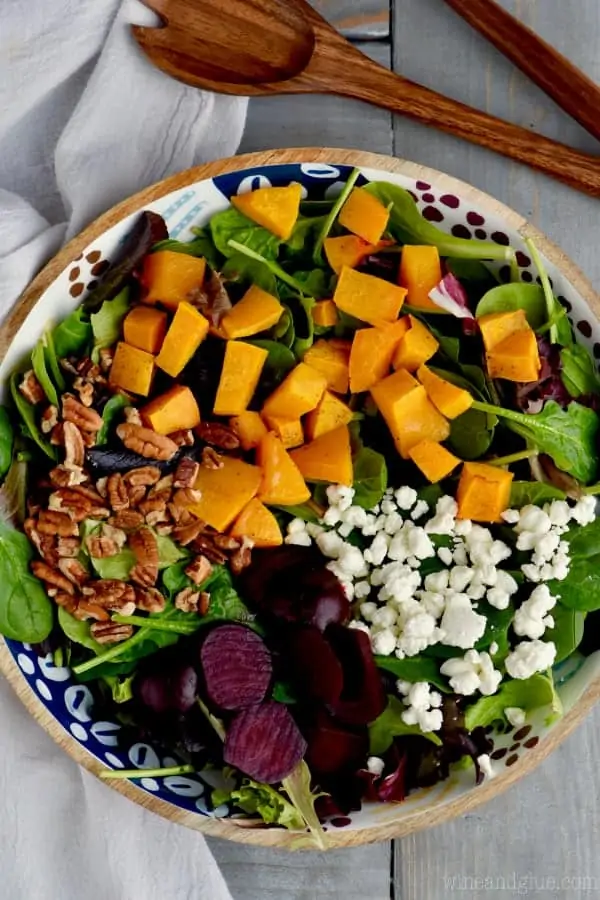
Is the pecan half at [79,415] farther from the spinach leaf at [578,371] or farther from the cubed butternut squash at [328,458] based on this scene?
the spinach leaf at [578,371]

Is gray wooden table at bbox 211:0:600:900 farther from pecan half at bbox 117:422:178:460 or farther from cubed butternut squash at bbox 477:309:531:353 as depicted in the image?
pecan half at bbox 117:422:178:460

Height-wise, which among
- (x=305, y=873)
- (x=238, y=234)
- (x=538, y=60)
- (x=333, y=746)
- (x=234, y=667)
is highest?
(x=538, y=60)

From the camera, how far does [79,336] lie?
1579 millimetres

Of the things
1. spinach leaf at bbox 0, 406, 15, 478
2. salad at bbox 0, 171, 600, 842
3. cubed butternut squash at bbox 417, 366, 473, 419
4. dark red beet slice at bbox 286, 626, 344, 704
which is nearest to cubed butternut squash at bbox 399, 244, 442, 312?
salad at bbox 0, 171, 600, 842

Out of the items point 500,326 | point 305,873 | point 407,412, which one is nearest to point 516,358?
point 500,326

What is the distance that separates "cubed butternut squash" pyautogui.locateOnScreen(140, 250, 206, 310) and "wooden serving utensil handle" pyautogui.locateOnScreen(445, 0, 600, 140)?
2.24ft

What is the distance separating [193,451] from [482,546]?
48 cm

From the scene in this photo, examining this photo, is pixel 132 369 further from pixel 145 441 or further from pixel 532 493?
pixel 532 493

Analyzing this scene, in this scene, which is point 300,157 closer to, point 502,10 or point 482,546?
point 502,10

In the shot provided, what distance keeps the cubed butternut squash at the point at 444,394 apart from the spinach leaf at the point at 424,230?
197 millimetres

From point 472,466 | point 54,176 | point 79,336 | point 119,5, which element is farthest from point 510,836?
point 119,5

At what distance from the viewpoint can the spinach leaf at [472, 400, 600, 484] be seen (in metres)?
1.54

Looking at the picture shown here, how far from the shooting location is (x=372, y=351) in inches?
61.6

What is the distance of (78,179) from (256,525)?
0.65m
